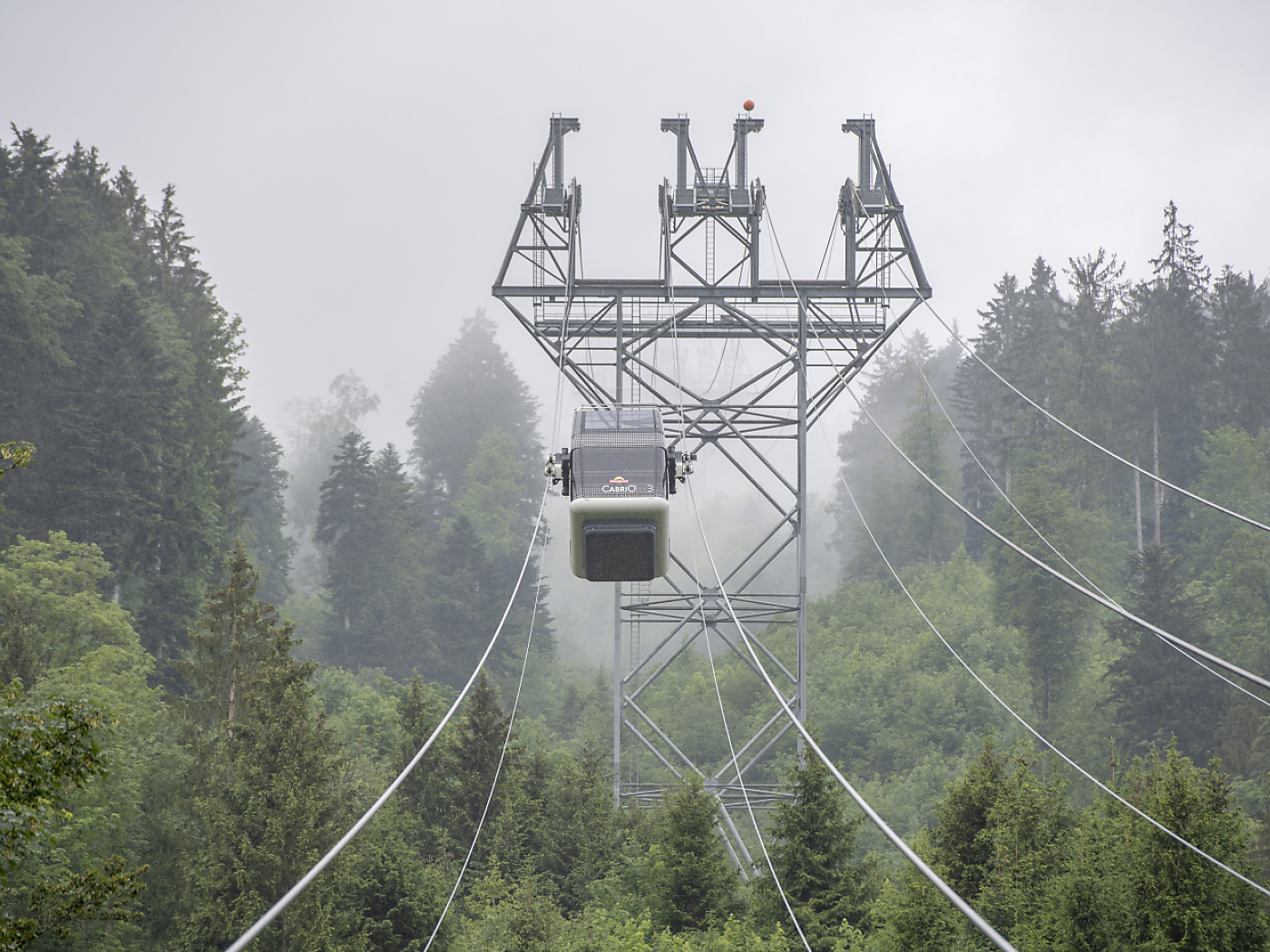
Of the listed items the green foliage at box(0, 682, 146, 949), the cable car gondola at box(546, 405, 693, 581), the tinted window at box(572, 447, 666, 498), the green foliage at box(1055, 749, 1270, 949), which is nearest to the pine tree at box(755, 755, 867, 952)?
the green foliage at box(1055, 749, 1270, 949)

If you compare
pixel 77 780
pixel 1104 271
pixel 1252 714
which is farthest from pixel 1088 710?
pixel 77 780

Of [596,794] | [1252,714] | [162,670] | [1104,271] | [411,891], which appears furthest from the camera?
[1104,271]

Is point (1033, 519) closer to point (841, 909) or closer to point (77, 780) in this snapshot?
point (841, 909)

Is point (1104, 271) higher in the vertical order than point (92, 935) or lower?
higher

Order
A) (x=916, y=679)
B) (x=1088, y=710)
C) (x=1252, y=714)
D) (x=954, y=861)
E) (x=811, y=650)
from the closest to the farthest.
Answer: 1. (x=954, y=861)
2. (x=1252, y=714)
3. (x=1088, y=710)
4. (x=916, y=679)
5. (x=811, y=650)

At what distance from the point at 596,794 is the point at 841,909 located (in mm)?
10463

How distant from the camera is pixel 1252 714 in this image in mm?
35562

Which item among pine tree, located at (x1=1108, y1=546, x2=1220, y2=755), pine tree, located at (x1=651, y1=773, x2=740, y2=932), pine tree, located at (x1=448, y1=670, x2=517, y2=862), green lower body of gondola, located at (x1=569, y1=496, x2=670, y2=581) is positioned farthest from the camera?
pine tree, located at (x1=1108, y1=546, x2=1220, y2=755)

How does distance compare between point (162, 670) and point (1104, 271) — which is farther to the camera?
point (1104, 271)

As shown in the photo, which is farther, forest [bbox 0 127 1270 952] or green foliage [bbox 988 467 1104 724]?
green foliage [bbox 988 467 1104 724]

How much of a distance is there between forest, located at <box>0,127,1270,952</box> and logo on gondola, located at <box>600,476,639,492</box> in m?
6.98

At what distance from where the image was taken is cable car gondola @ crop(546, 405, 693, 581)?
1541 centimetres

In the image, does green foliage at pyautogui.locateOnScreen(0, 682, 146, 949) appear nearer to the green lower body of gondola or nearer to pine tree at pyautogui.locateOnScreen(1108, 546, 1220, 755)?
the green lower body of gondola

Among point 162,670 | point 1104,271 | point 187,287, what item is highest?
point 1104,271
